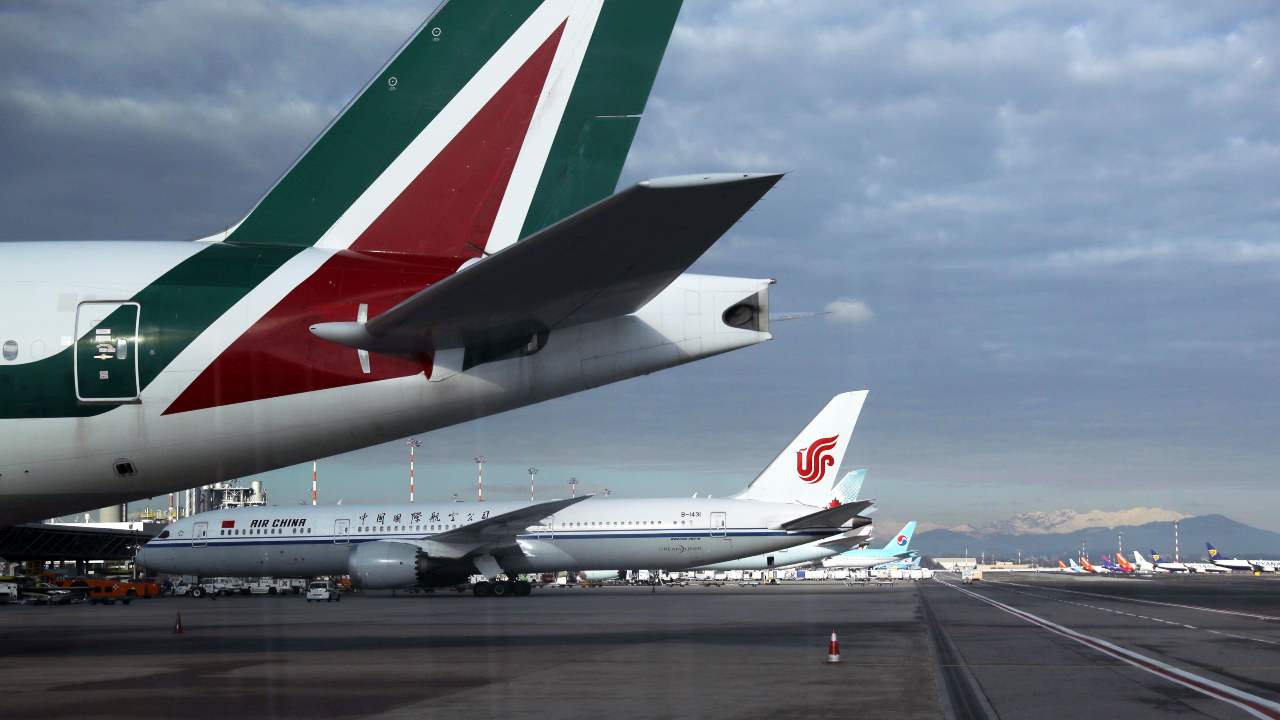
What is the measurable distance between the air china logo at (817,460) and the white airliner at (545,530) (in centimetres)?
4

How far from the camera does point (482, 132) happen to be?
12.6 metres

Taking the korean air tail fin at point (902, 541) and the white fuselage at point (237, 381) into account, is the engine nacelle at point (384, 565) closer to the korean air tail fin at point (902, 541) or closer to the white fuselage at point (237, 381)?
the white fuselage at point (237, 381)

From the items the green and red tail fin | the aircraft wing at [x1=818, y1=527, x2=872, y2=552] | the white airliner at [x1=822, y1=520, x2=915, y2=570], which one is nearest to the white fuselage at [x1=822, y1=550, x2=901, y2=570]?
the white airliner at [x1=822, y1=520, x2=915, y2=570]

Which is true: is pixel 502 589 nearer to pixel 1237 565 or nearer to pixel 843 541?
pixel 843 541

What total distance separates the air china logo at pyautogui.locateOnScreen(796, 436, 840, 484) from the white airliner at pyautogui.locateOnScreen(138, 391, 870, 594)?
0.14 ft

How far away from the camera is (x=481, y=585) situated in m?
47.2

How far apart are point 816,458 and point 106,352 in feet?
127

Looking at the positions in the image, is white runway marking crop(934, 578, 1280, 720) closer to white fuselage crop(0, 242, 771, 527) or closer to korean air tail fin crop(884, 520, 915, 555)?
white fuselage crop(0, 242, 771, 527)

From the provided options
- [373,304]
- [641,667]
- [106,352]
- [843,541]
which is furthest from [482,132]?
[843,541]

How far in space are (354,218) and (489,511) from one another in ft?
115

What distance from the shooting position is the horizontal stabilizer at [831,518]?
42.5 m

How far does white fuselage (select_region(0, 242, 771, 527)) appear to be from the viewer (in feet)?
38.1

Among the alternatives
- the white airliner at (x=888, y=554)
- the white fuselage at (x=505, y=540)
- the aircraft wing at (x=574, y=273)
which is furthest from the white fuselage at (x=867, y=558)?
the aircraft wing at (x=574, y=273)

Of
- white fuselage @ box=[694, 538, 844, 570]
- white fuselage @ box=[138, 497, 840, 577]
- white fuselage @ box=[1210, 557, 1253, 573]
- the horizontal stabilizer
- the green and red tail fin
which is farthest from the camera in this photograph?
white fuselage @ box=[1210, 557, 1253, 573]
